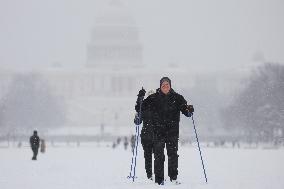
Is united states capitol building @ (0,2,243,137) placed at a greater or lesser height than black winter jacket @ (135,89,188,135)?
greater

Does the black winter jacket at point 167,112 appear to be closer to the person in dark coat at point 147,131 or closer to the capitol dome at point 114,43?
the person in dark coat at point 147,131

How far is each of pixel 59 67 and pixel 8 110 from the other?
90.5 meters

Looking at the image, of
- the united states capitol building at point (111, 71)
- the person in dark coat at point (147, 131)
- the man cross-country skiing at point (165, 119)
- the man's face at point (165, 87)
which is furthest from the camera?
the united states capitol building at point (111, 71)

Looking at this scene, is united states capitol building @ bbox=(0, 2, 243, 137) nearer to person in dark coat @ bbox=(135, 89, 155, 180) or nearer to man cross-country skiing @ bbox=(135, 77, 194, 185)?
person in dark coat @ bbox=(135, 89, 155, 180)

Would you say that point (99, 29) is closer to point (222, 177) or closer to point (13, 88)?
point (13, 88)

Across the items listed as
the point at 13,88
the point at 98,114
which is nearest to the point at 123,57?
the point at 98,114

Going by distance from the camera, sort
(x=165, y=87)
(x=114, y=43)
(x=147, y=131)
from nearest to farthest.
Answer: (x=165, y=87) < (x=147, y=131) < (x=114, y=43)

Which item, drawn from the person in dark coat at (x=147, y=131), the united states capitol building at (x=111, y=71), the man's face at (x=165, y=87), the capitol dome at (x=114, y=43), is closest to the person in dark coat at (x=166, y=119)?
the man's face at (x=165, y=87)

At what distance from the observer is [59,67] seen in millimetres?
174750

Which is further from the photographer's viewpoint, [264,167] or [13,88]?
[13,88]

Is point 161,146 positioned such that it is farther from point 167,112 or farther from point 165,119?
point 167,112

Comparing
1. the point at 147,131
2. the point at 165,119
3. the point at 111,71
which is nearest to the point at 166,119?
the point at 165,119

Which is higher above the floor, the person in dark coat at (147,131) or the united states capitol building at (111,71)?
the united states capitol building at (111,71)

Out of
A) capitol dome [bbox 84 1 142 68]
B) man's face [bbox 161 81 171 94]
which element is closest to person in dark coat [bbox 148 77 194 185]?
man's face [bbox 161 81 171 94]
